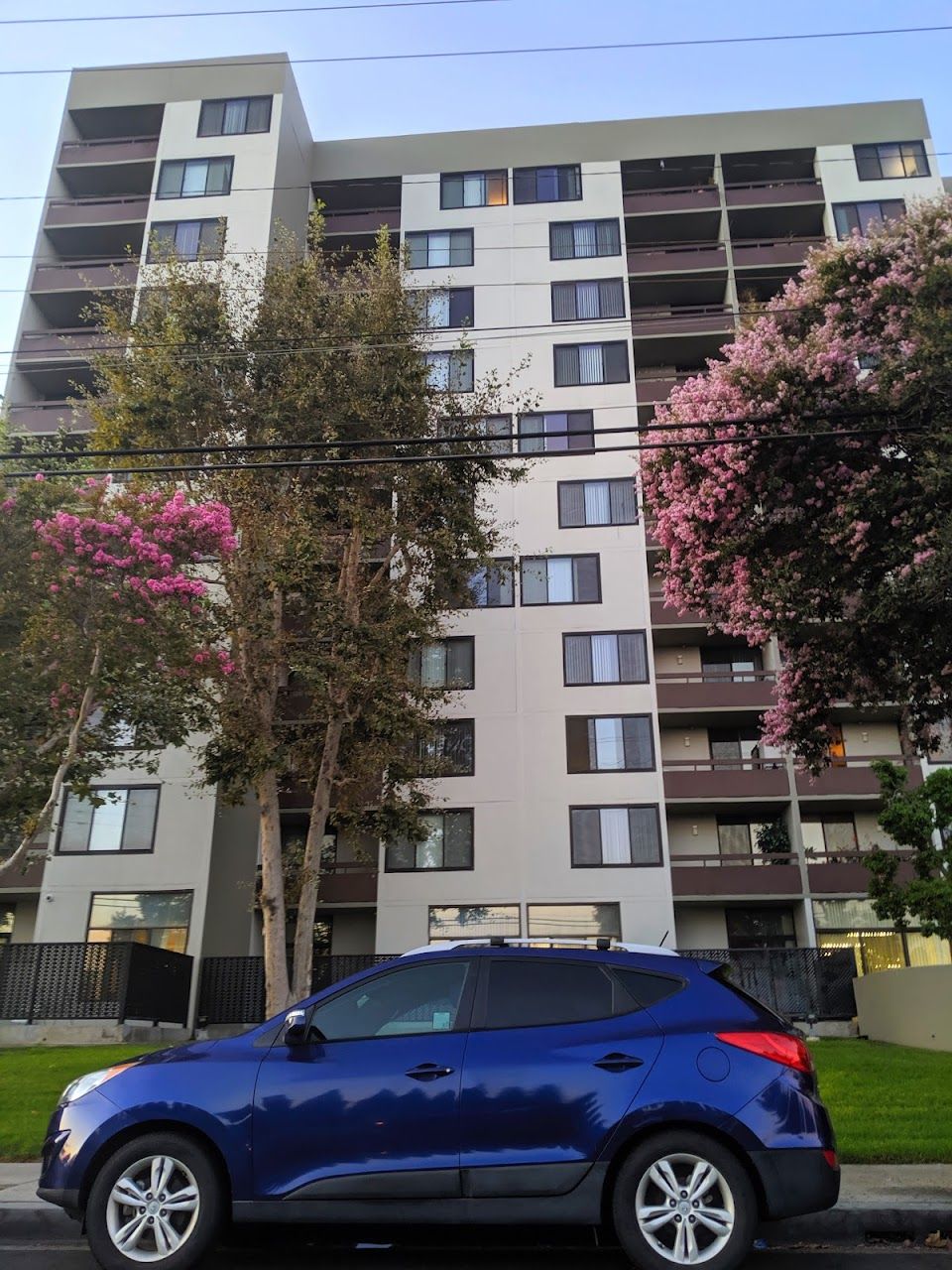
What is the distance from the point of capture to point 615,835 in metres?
26.3

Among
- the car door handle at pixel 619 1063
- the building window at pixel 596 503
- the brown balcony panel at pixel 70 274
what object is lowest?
the car door handle at pixel 619 1063

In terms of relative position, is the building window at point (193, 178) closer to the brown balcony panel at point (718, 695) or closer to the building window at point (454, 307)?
the building window at point (454, 307)

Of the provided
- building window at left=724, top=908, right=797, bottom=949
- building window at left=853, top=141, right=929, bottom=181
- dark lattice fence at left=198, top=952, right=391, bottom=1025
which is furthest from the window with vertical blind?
dark lattice fence at left=198, top=952, right=391, bottom=1025

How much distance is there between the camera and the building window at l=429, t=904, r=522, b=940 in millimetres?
25734

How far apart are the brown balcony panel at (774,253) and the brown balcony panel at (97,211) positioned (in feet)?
62.8

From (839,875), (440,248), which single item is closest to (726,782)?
(839,875)

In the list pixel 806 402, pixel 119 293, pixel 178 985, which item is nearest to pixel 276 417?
pixel 119 293

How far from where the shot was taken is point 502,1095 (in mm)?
5250

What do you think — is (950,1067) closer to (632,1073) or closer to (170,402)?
(632,1073)

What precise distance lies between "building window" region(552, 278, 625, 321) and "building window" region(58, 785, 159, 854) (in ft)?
61.6

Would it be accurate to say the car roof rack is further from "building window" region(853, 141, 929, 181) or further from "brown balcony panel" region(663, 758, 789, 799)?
"building window" region(853, 141, 929, 181)

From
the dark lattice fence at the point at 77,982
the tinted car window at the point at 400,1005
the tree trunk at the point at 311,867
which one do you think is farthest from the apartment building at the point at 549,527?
the tinted car window at the point at 400,1005

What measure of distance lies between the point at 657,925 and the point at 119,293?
61.9 ft

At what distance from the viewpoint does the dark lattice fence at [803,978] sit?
24.0 m
